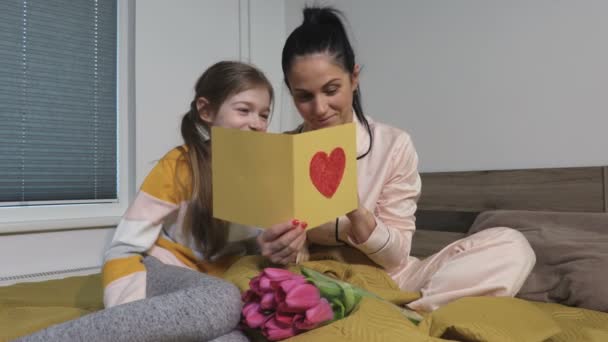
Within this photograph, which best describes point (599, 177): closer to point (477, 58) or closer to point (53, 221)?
point (477, 58)

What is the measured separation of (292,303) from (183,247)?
1.76ft

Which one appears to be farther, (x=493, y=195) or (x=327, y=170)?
(x=493, y=195)

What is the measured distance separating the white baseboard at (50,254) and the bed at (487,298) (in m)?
0.40

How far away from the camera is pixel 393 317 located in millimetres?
642

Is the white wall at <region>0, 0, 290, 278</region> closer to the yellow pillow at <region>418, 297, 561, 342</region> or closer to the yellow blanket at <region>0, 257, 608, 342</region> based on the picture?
the yellow blanket at <region>0, 257, 608, 342</region>

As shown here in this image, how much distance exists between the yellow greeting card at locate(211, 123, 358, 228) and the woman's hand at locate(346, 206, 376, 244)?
85 millimetres

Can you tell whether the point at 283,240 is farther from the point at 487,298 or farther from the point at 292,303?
the point at 487,298

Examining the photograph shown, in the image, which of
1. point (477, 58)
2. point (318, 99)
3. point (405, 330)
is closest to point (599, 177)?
point (477, 58)

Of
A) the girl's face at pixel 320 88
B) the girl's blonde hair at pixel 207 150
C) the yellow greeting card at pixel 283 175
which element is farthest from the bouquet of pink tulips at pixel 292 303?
the girl's face at pixel 320 88

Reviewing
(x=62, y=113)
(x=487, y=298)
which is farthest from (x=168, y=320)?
(x=62, y=113)

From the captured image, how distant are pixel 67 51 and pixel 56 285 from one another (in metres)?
→ 0.98

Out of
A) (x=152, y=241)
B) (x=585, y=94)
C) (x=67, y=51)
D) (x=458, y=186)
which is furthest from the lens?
(x=67, y=51)

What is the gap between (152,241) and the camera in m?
1.01

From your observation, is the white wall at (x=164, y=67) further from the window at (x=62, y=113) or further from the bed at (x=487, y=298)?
the bed at (x=487, y=298)
